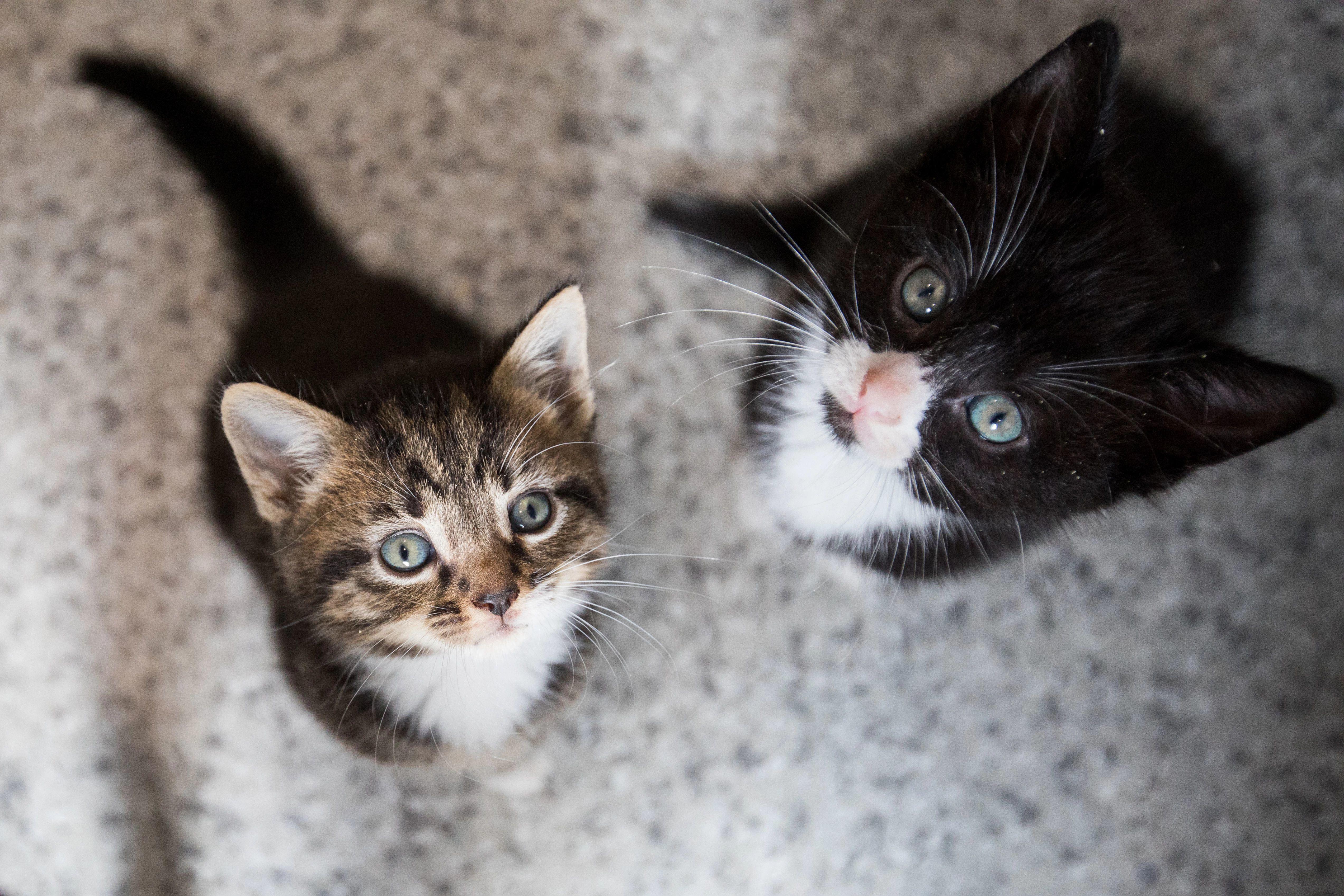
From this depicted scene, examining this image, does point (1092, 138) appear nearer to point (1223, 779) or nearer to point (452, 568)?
Result: point (452, 568)

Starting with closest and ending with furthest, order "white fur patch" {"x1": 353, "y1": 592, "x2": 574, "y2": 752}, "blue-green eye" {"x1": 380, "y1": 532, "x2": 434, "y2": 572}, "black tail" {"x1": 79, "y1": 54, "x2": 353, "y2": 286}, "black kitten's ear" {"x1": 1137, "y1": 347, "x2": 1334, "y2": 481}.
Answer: "black kitten's ear" {"x1": 1137, "y1": 347, "x2": 1334, "y2": 481} → "blue-green eye" {"x1": 380, "y1": 532, "x2": 434, "y2": 572} → "white fur patch" {"x1": 353, "y1": 592, "x2": 574, "y2": 752} → "black tail" {"x1": 79, "y1": 54, "x2": 353, "y2": 286}

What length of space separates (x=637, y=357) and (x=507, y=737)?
25.2 inches

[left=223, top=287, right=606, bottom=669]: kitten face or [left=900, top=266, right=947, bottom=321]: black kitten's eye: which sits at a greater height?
[left=900, top=266, right=947, bottom=321]: black kitten's eye

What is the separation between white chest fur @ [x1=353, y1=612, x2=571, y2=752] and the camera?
1.08 metres

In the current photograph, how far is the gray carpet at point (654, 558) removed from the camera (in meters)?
1.40

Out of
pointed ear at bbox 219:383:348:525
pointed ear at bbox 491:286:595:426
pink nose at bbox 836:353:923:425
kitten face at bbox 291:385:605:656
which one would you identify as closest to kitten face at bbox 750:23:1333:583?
pink nose at bbox 836:353:923:425

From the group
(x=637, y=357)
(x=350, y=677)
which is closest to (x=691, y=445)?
(x=637, y=357)

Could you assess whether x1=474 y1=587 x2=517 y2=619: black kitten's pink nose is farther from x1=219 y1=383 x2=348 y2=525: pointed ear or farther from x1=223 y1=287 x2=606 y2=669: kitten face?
x1=219 y1=383 x2=348 y2=525: pointed ear

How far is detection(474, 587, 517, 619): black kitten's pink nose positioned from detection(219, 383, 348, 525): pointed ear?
0.76 feet

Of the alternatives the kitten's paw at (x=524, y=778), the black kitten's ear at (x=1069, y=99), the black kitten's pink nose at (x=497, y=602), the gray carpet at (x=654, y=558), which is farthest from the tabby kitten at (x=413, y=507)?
the black kitten's ear at (x=1069, y=99)

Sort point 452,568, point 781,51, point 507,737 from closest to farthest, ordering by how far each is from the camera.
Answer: point 452,568
point 507,737
point 781,51

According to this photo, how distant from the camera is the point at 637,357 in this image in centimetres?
151

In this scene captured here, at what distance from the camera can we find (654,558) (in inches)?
58.5

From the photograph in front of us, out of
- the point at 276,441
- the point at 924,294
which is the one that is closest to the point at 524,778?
the point at 276,441
